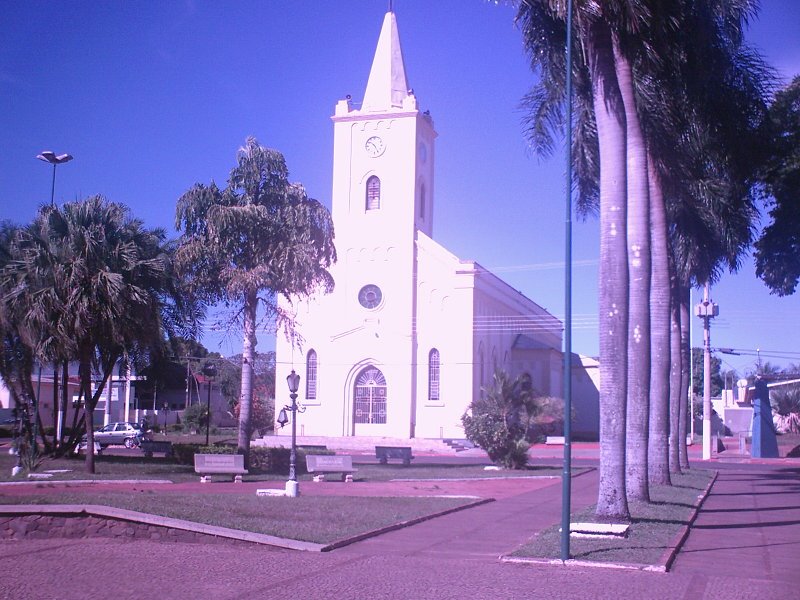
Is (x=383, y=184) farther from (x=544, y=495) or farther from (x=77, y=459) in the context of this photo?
(x=544, y=495)

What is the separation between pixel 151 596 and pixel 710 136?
15.2 m

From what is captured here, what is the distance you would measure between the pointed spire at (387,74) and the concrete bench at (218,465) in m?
30.1

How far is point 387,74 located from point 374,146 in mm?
4430

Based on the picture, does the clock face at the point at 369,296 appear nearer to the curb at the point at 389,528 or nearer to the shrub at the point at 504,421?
the shrub at the point at 504,421

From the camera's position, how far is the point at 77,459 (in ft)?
94.8

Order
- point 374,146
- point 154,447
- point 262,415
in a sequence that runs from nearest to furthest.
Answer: point 154,447, point 262,415, point 374,146

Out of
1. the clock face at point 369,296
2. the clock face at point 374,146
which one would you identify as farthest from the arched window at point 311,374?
the clock face at point 374,146

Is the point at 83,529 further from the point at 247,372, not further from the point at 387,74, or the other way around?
the point at 387,74

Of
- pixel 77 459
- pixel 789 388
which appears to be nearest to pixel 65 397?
pixel 77 459

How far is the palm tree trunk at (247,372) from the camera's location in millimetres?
26578

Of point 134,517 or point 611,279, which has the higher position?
point 611,279

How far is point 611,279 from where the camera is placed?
574 inches

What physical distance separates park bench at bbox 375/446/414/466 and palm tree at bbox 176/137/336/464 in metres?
8.18

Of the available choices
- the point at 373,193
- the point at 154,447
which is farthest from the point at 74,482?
the point at 373,193
